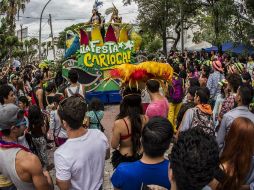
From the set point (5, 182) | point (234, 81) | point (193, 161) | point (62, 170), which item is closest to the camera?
point (193, 161)

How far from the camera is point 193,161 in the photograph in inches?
80.2

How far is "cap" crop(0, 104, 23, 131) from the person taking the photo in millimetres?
3295

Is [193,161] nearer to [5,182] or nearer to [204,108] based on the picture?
[5,182]

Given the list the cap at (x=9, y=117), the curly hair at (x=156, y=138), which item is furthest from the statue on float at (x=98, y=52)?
the curly hair at (x=156, y=138)

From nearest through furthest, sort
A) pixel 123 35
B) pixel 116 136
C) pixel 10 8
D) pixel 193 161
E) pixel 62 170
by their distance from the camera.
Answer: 1. pixel 193 161
2. pixel 62 170
3. pixel 116 136
4. pixel 123 35
5. pixel 10 8

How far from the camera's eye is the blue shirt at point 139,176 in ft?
8.90

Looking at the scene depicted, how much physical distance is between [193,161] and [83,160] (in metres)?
1.49

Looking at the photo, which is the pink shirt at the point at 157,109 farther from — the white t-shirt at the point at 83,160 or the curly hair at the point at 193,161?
the curly hair at the point at 193,161

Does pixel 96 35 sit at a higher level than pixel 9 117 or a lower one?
higher

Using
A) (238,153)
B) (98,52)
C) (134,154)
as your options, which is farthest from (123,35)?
(238,153)

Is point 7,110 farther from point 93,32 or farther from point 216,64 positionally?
point 93,32

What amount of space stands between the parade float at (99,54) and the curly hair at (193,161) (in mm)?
12407

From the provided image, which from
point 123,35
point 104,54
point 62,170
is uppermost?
point 123,35

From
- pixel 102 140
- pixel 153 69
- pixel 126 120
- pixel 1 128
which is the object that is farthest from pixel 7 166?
pixel 153 69
